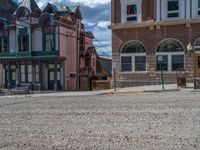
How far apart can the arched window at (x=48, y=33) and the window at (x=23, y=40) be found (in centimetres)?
233

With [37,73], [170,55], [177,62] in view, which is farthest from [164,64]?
[37,73]

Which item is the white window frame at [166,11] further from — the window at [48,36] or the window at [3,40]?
the window at [3,40]

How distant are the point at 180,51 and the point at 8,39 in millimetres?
23629

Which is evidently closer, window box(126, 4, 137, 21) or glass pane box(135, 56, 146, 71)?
glass pane box(135, 56, 146, 71)

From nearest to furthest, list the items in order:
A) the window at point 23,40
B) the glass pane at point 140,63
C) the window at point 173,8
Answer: the window at point 173,8, the glass pane at point 140,63, the window at point 23,40

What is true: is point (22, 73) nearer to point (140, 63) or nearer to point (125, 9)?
point (125, 9)

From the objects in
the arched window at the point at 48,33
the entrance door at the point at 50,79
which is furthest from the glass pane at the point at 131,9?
the entrance door at the point at 50,79

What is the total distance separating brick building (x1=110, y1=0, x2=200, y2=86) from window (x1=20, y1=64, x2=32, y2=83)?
15.0m

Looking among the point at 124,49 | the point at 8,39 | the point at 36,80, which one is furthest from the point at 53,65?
the point at 124,49

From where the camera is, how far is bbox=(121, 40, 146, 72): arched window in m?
35.5

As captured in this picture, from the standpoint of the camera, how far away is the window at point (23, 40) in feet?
154

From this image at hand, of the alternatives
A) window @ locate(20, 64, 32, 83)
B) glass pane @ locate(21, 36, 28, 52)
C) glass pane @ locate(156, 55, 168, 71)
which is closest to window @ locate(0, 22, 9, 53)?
glass pane @ locate(21, 36, 28, 52)

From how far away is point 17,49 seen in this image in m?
47.5

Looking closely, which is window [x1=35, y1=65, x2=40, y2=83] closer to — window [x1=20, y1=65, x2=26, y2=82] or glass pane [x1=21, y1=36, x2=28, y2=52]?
window [x1=20, y1=65, x2=26, y2=82]
